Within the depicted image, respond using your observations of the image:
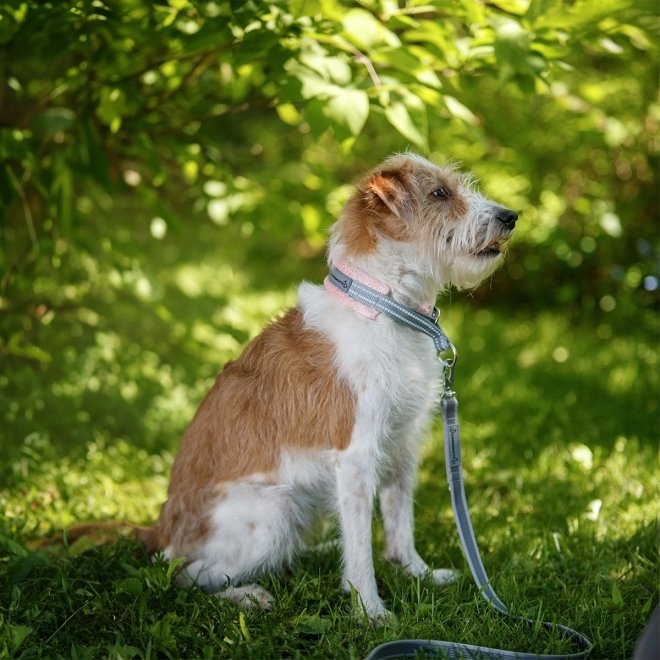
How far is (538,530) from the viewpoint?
146 inches

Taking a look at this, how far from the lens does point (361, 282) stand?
10.2 ft

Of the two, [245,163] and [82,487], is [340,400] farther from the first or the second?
[245,163]

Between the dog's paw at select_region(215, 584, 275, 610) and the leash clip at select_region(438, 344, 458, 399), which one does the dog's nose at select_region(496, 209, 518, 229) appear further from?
the dog's paw at select_region(215, 584, 275, 610)

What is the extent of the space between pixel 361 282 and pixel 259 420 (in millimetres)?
637

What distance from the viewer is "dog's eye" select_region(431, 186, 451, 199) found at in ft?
10.5

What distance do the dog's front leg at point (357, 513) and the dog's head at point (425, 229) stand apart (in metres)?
0.72

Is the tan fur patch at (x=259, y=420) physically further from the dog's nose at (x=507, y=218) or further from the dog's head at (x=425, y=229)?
the dog's nose at (x=507, y=218)

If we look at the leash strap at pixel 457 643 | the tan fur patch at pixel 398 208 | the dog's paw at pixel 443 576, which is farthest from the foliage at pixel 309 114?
the dog's paw at pixel 443 576

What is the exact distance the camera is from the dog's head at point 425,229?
3.11m

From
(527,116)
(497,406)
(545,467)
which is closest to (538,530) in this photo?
(545,467)

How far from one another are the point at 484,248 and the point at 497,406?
97.9 inches

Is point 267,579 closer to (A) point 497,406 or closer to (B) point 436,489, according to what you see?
(B) point 436,489

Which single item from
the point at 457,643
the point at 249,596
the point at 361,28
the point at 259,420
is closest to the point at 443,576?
the point at 457,643

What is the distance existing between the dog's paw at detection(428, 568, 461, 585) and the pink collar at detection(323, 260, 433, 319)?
40.0 inches
